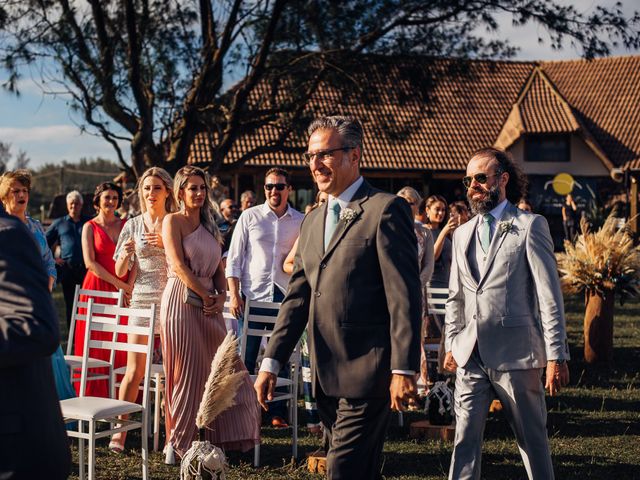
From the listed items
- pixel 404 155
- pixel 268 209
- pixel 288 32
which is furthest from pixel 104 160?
pixel 268 209

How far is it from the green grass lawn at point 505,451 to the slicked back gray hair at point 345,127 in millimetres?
2942

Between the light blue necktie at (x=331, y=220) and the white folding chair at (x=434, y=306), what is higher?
the light blue necktie at (x=331, y=220)

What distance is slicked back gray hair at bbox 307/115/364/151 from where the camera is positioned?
3.88 meters

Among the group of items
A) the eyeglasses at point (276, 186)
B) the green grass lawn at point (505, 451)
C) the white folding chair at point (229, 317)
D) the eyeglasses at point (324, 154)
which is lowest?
the green grass lawn at point (505, 451)

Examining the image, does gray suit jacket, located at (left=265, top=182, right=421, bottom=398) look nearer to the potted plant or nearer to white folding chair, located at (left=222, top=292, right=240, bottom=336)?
white folding chair, located at (left=222, top=292, right=240, bottom=336)

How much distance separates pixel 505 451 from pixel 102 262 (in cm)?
409

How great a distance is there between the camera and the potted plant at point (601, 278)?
10.9 meters

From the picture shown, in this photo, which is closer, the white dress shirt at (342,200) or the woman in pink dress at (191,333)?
the white dress shirt at (342,200)

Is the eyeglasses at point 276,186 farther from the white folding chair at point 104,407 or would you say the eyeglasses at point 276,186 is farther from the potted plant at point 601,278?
the potted plant at point 601,278

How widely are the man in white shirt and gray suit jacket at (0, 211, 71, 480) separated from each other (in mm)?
5197

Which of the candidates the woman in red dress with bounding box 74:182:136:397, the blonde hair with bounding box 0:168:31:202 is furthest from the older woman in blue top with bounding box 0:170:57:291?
the woman in red dress with bounding box 74:182:136:397

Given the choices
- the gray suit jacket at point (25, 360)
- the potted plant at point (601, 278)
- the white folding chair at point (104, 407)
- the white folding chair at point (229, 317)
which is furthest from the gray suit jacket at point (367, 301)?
the potted plant at point (601, 278)

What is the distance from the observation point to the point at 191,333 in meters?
6.31

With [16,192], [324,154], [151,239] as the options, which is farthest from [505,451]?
[16,192]
